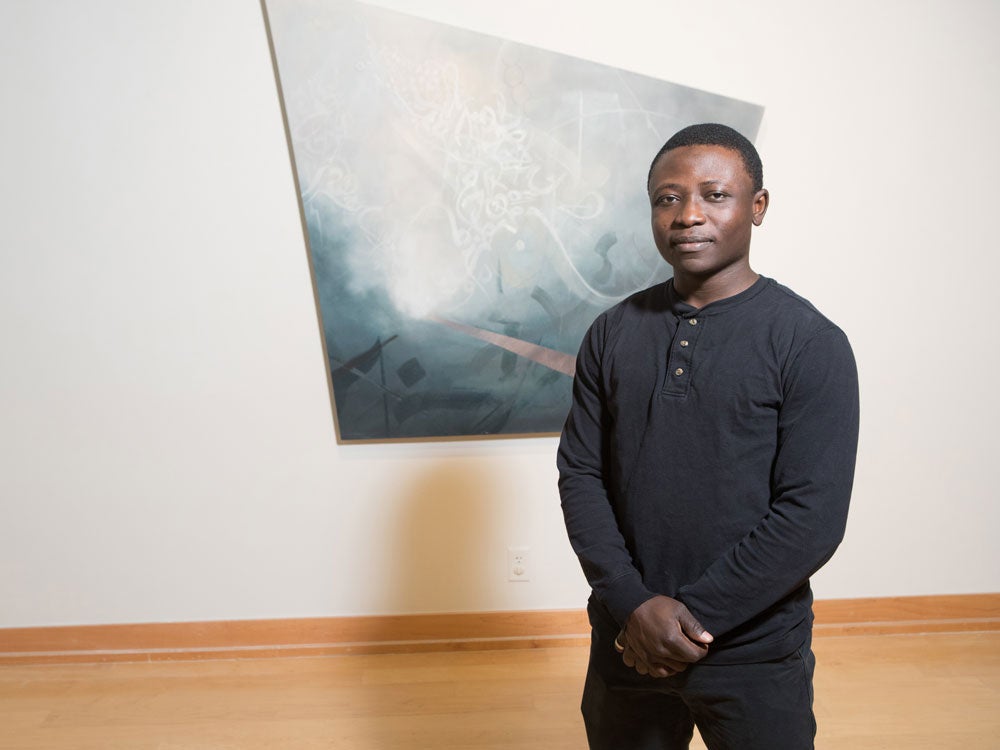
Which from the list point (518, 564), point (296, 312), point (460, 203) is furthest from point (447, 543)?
point (460, 203)

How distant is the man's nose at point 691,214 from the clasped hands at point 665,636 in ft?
1.70

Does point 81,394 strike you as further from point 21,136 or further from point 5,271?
point 21,136

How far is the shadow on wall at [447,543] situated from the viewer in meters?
2.09

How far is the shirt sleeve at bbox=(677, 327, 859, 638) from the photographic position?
0.93 meters

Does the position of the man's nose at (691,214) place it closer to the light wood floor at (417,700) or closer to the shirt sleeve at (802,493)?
the shirt sleeve at (802,493)

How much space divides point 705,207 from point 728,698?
26.7 inches

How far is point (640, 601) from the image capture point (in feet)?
3.31

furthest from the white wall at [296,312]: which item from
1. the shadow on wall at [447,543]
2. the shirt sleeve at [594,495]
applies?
the shirt sleeve at [594,495]

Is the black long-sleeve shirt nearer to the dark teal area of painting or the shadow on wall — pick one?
the dark teal area of painting

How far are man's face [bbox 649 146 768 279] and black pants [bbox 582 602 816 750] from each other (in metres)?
0.56

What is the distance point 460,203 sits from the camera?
1.87 metres

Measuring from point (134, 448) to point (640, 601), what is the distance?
1.64 m

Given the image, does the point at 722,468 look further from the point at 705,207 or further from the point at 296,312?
the point at 296,312

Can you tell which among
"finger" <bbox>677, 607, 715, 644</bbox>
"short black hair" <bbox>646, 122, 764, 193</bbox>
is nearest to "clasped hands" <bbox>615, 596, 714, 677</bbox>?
"finger" <bbox>677, 607, 715, 644</bbox>
